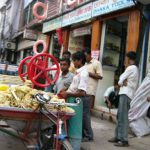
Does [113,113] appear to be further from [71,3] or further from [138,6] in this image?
[71,3]

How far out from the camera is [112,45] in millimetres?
9852

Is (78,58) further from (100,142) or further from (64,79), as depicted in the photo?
(100,142)

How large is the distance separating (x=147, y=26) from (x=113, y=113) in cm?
247

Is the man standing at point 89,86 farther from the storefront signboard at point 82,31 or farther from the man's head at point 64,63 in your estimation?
the storefront signboard at point 82,31

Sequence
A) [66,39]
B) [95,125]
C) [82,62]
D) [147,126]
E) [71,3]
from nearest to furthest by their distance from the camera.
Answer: [82,62] < [147,126] < [95,125] < [71,3] < [66,39]

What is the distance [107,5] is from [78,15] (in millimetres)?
2009

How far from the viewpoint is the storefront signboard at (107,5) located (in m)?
8.14

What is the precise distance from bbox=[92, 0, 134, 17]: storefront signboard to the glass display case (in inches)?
19.3

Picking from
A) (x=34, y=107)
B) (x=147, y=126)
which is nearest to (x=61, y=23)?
(x=147, y=126)

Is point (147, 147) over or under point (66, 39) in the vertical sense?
under

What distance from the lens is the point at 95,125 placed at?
303 inches

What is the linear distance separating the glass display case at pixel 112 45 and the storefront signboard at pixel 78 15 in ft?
2.78

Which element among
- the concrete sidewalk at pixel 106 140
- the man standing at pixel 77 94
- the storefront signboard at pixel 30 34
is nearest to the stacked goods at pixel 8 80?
the man standing at pixel 77 94

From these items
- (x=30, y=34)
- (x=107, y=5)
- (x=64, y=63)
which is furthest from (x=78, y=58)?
(x=30, y=34)
